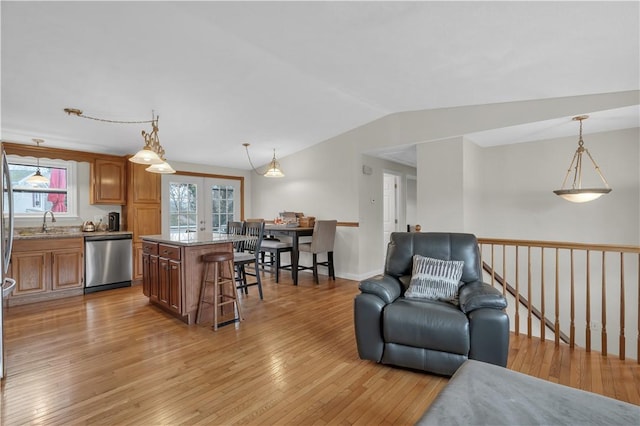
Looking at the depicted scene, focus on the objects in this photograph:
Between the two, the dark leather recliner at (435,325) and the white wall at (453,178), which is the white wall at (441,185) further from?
the dark leather recliner at (435,325)

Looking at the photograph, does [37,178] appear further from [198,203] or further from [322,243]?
[322,243]

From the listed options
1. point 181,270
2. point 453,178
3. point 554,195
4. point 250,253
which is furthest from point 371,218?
point 181,270

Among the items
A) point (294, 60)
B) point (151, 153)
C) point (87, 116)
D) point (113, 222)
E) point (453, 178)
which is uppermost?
point (294, 60)

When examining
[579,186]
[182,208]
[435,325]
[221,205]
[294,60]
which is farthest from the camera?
[221,205]

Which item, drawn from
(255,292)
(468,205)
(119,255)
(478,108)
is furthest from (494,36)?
(119,255)

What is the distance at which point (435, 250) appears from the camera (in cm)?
269

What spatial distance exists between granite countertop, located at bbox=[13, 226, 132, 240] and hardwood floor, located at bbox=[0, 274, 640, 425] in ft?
3.37

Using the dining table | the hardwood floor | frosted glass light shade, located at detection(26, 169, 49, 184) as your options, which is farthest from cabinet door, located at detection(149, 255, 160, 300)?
frosted glass light shade, located at detection(26, 169, 49, 184)

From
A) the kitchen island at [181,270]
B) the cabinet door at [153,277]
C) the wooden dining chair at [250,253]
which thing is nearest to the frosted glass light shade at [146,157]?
the kitchen island at [181,270]

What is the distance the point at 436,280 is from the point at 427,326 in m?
0.48

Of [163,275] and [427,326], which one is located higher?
[163,275]

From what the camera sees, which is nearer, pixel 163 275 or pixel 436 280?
pixel 436 280

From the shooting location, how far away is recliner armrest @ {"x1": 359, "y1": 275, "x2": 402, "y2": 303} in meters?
2.38

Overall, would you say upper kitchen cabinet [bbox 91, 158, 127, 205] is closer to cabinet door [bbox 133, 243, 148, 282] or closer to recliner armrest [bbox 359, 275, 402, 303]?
cabinet door [bbox 133, 243, 148, 282]
